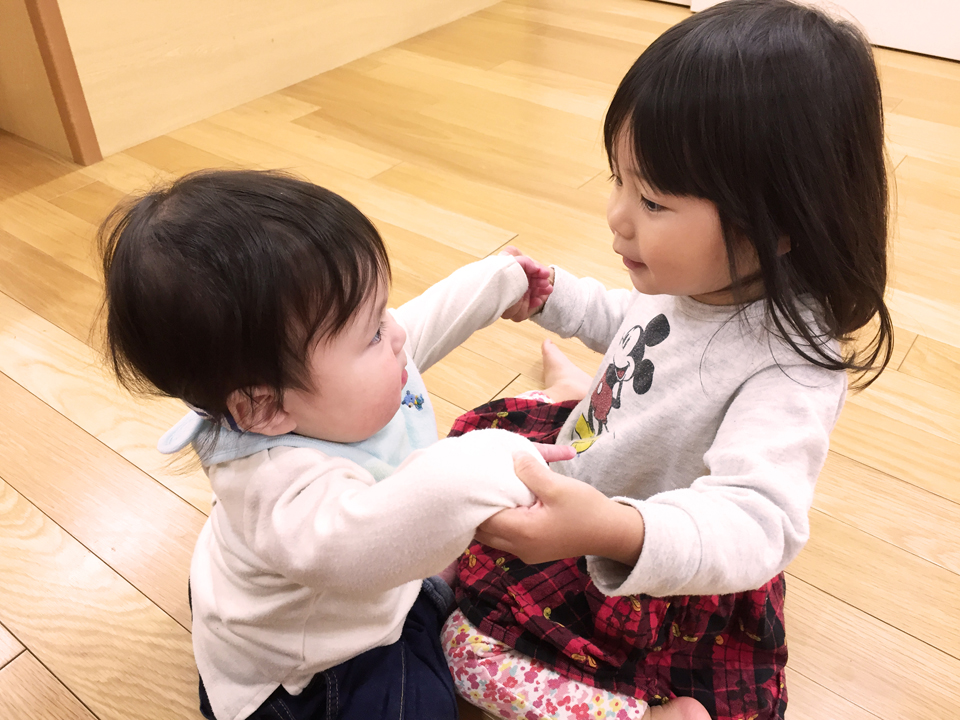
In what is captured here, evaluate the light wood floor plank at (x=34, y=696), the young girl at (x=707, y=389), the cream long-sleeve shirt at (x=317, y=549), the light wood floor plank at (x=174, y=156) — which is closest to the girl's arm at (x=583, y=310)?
the young girl at (x=707, y=389)

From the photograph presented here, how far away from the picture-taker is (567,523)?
0.53m

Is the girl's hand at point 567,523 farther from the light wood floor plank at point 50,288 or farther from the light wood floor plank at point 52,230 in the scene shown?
the light wood floor plank at point 52,230

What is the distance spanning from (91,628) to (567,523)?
1.76 ft

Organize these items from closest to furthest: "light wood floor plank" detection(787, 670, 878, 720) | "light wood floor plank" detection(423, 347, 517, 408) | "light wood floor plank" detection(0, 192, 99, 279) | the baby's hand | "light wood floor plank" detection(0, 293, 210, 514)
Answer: "light wood floor plank" detection(787, 670, 878, 720)
the baby's hand
"light wood floor plank" detection(0, 293, 210, 514)
"light wood floor plank" detection(423, 347, 517, 408)
"light wood floor plank" detection(0, 192, 99, 279)

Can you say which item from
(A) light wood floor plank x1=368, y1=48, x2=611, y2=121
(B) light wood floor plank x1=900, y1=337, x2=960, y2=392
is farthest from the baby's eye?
(A) light wood floor plank x1=368, y1=48, x2=611, y2=121

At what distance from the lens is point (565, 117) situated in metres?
1.72

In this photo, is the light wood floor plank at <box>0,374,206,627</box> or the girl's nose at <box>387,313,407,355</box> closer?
the girl's nose at <box>387,313,407,355</box>

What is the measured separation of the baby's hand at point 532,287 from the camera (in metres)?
0.83

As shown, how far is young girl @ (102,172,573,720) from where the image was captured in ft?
1.67

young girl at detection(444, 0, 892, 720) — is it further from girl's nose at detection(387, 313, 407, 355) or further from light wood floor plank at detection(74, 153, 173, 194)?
light wood floor plank at detection(74, 153, 173, 194)

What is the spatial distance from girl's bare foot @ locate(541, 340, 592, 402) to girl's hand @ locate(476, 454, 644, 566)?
17.6 inches

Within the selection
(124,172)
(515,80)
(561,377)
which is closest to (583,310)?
(561,377)

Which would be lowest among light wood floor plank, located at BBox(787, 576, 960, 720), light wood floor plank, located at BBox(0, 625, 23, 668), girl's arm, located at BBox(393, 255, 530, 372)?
light wood floor plank, located at BBox(787, 576, 960, 720)

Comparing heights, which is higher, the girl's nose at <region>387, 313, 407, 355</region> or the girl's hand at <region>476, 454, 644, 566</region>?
the girl's nose at <region>387, 313, 407, 355</region>
